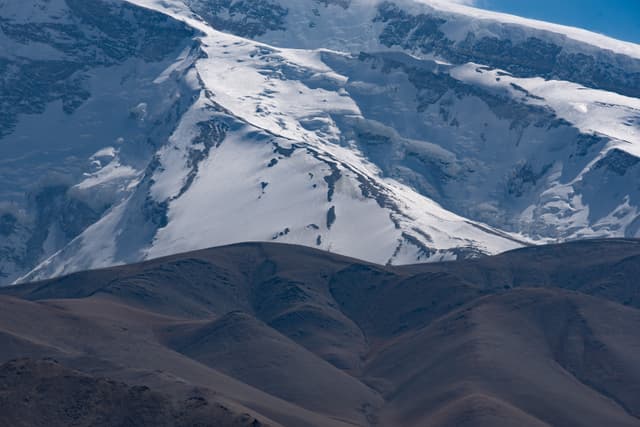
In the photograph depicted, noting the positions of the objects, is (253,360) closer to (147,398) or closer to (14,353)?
(14,353)

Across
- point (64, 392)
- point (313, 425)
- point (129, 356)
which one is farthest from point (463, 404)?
point (64, 392)

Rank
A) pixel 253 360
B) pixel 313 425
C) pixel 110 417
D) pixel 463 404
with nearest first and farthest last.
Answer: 1. pixel 110 417
2. pixel 313 425
3. pixel 463 404
4. pixel 253 360

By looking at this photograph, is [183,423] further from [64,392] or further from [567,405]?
[567,405]

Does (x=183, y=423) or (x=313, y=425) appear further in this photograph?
(x=313, y=425)

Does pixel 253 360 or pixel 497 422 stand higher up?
pixel 497 422

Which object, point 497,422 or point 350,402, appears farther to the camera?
point 350,402

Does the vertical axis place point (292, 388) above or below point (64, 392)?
below

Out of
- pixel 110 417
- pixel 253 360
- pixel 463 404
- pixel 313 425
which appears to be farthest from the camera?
pixel 253 360

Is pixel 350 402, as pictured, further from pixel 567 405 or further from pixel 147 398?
pixel 147 398

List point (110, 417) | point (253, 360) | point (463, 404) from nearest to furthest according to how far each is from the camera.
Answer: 1. point (110, 417)
2. point (463, 404)
3. point (253, 360)

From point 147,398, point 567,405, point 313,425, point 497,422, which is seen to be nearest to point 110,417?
point 147,398
